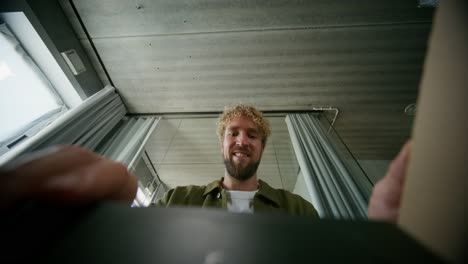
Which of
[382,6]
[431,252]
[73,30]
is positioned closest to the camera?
[431,252]

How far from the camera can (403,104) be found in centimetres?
163

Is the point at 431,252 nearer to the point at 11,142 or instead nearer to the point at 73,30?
the point at 11,142

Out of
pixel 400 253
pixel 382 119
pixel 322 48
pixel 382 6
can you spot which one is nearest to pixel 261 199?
pixel 400 253

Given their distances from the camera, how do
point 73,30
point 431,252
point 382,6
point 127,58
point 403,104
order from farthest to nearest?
point 403,104
point 127,58
point 73,30
point 382,6
point 431,252

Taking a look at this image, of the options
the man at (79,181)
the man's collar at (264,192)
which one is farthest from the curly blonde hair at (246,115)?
the man at (79,181)

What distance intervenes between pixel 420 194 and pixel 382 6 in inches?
59.6

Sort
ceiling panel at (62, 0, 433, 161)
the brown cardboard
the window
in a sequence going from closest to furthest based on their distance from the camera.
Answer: the brown cardboard → the window → ceiling panel at (62, 0, 433, 161)

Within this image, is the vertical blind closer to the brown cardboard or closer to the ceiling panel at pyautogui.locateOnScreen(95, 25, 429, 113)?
the ceiling panel at pyautogui.locateOnScreen(95, 25, 429, 113)

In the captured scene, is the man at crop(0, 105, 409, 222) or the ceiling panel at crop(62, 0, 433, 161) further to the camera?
the ceiling panel at crop(62, 0, 433, 161)

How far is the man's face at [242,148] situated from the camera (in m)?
1.10

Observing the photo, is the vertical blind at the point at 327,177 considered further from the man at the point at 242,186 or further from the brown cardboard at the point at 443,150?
the brown cardboard at the point at 443,150

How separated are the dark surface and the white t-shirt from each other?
2.58ft

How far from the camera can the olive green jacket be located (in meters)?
0.91

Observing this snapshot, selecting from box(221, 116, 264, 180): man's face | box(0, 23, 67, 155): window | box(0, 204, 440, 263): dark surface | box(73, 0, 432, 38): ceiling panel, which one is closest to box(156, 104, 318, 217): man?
box(221, 116, 264, 180): man's face
